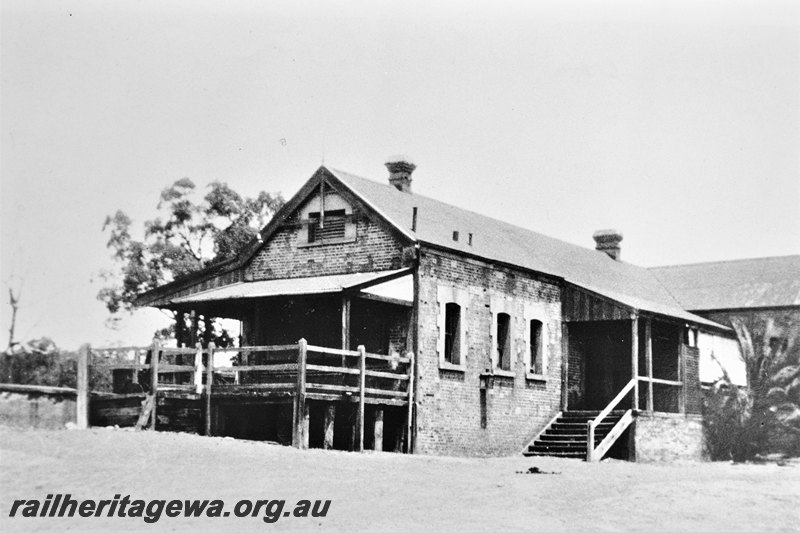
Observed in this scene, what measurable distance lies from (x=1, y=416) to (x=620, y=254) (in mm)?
23290

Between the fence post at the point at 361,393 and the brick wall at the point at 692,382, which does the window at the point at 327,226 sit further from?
the brick wall at the point at 692,382

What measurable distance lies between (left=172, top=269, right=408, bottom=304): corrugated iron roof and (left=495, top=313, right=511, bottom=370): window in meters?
3.60

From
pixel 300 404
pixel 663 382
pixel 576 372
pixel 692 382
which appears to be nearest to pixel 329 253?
pixel 300 404

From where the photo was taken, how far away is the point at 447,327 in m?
24.7

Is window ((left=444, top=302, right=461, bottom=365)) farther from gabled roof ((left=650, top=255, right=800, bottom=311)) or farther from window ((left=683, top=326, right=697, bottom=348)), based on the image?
gabled roof ((left=650, top=255, right=800, bottom=311))

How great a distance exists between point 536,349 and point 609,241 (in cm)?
1109

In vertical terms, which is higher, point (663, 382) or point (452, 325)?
point (452, 325)

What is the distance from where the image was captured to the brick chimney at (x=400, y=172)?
2870cm

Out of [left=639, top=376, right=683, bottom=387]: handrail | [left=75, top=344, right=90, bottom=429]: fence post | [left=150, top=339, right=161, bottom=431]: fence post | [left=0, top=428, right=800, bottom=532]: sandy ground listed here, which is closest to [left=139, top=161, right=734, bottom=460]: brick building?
[left=639, top=376, right=683, bottom=387]: handrail

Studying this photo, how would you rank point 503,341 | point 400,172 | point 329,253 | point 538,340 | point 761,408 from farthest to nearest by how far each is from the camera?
point 400,172, point 761,408, point 538,340, point 503,341, point 329,253

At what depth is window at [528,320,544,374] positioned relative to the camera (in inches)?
1069

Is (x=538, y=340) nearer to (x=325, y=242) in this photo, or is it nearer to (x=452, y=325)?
(x=452, y=325)

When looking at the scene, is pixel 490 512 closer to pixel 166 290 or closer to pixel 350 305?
pixel 350 305

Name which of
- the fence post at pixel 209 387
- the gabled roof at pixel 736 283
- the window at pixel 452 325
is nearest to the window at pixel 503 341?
the window at pixel 452 325
